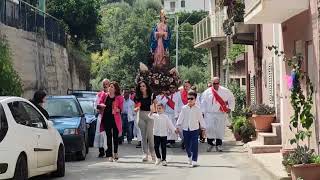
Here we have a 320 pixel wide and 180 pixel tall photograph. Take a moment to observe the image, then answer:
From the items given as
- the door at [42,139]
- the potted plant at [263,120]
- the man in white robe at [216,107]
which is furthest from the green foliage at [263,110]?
the door at [42,139]

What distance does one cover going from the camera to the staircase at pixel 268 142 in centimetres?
1578

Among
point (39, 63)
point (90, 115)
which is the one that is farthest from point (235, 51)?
point (90, 115)

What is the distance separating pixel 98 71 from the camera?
72688 mm

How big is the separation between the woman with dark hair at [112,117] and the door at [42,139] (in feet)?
11.4

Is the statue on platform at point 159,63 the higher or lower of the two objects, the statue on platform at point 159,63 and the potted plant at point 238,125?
the higher

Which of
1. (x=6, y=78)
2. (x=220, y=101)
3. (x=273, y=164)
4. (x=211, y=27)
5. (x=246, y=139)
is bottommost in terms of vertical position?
(x=273, y=164)

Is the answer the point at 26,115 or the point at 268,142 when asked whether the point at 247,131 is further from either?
the point at 26,115

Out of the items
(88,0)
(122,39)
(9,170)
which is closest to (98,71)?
(122,39)

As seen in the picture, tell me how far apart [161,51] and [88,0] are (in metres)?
→ 12.9

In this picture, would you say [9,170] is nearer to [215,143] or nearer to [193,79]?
[215,143]

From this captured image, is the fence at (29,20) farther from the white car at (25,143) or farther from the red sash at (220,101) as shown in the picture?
the white car at (25,143)

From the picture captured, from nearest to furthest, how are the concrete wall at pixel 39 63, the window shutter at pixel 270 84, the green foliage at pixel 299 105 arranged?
the green foliage at pixel 299 105 → the window shutter at pixel 270 84 → the concrete wall at pixel 39 63

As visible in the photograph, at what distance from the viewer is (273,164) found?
43.8ft

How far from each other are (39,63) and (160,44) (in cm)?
547
